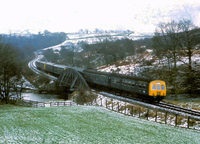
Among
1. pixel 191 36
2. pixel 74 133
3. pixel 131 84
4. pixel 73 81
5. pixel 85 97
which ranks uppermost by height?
pixel 191 36

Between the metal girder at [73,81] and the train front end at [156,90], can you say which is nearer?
the train front end at [156,90]

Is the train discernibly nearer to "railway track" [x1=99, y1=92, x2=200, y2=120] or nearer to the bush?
"railway track" [x1=99, y1=92, x2=200, y2=120]

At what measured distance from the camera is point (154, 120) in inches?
914

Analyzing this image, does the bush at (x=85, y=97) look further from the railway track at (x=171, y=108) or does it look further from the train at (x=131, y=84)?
the railway track at (x=171, y=108)

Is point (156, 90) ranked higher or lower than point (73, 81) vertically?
higher

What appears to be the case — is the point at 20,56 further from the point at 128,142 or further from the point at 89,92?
the point at 128,142

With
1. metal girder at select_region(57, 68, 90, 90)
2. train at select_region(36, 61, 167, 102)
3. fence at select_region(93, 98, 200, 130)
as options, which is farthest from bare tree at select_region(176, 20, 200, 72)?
fence at select_region(93, 98, 200, 130)

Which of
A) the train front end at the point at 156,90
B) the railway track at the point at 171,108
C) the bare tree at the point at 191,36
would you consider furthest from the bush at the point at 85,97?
the bare tree at the point at 191,36

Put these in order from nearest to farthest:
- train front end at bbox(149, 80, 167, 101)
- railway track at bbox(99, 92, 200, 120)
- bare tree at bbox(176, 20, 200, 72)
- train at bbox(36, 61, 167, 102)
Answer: railway track at bbox(99, 92, 200, 120) → train front end at bbox(149, 80, 167, 101) → train at bbox(36, 61, 167, 102) → bare tree at bbox(176, 20, 200, 72)

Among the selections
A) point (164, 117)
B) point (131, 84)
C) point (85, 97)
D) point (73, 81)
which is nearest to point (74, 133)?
point (164, 117)

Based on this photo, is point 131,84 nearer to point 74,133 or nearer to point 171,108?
point 171,108

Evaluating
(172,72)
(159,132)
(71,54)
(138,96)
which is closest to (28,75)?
(71,54)

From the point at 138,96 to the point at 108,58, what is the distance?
190 feet

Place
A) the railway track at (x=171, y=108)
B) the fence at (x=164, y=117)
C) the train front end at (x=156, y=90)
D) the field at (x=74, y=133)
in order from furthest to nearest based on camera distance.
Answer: the train front end at (x=156, y=90), the railway track at (x=171, y=108), the fence at (x=164, y=117), the field at (x=74, y=133)
